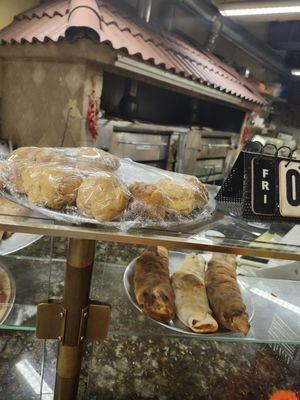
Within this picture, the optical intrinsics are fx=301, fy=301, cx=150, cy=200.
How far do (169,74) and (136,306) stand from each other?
2784 millimetres

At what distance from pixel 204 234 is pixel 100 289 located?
455mm

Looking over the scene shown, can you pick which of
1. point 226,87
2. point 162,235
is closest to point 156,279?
point 162,235

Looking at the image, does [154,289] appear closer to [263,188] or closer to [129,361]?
[129,361]

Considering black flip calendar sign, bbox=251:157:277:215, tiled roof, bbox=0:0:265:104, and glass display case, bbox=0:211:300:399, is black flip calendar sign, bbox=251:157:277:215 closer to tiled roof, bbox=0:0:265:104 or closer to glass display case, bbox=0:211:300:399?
glass display case, bbox=0:211:300:399

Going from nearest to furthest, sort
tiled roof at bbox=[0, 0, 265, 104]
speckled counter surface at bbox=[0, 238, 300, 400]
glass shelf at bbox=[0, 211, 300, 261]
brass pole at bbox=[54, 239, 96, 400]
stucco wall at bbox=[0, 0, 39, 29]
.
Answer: glass shelf at bbox=[0, 211, 300, 261] < brass pole at bbox=[54, 239, 96, 400] < speckled counter surface at bbox=[0, 238, 300, 400] < tiled roof at bbox=[0, 0, 265, 104] < stucco wall at bbox=[0, 0, 39, 29]

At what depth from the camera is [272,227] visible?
0.84 metres

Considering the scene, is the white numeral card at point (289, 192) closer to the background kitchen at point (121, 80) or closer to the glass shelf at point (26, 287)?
the glass shelf at point (26, 287)

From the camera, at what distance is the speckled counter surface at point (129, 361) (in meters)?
0.95

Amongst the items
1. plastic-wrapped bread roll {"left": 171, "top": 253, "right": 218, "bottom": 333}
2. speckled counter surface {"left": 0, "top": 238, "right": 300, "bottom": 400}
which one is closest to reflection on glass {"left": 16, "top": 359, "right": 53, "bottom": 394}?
speckled counter surface {"left": 0, "top": 238, "right": 300, "bottom": 400}

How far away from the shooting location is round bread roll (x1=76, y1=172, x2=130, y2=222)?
66cm

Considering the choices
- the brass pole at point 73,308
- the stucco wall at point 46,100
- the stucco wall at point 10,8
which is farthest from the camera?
the stucco wall at point 10,8

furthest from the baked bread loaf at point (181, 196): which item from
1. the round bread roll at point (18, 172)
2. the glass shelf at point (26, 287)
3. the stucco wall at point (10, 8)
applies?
the stucco wall at point (10, 8)

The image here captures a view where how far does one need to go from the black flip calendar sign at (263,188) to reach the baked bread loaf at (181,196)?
145 mm

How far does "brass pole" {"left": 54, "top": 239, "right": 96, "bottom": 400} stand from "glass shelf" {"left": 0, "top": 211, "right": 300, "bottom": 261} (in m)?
0.10
